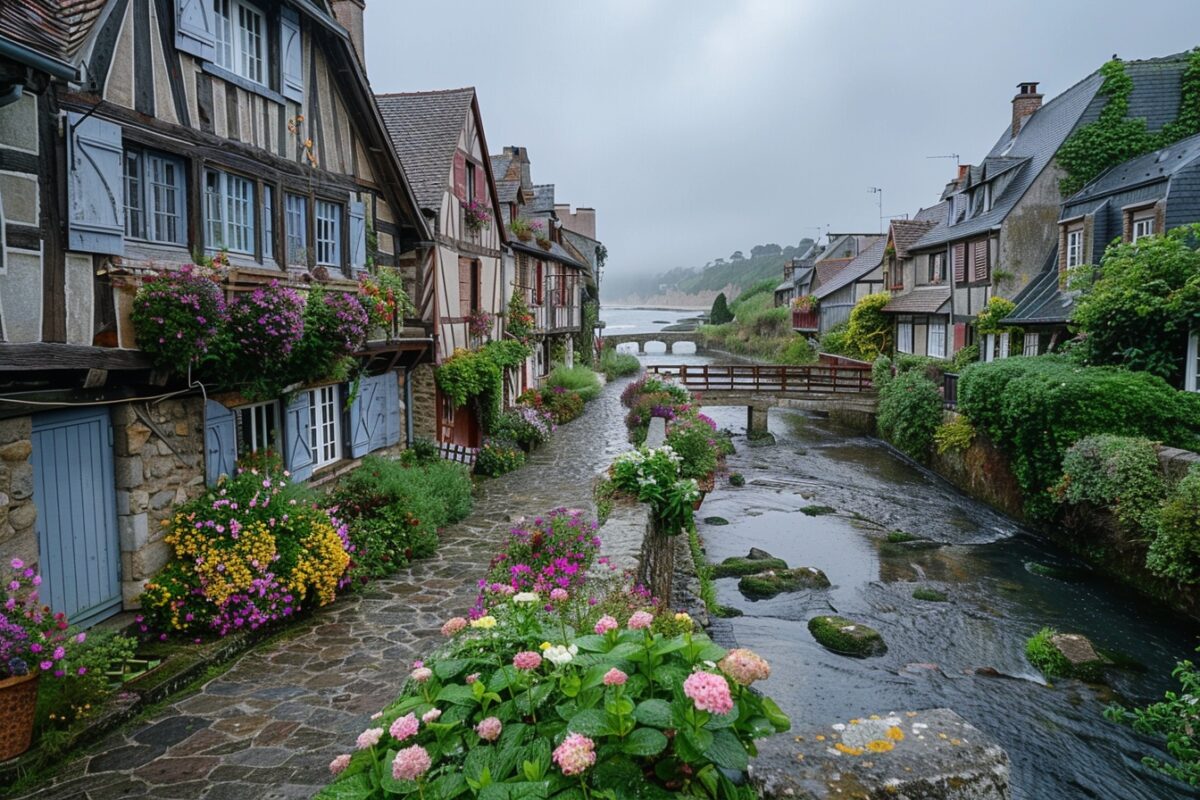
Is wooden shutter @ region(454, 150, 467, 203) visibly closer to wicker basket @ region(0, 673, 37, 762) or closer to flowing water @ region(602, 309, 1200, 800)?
flowing water @ region(602, 309, 1200, 800)

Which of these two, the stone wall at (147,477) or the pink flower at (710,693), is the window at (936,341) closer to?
the stone wall at (147,477)

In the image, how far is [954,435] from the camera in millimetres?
20391

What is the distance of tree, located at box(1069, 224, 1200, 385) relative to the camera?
14445 mm

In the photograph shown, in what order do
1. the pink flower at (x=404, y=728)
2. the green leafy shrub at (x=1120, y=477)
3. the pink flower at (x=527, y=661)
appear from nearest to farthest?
the pink flower at (x=404, y=728) < the pink flower at (x=527, y=661) < the green leafy shrub at (x=1120, y=477)

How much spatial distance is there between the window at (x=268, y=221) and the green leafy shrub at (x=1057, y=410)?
1384 centimetres

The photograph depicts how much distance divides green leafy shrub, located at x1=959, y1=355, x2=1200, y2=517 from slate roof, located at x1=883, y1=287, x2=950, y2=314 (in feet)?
34.6

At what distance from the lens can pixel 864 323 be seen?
3431 cm

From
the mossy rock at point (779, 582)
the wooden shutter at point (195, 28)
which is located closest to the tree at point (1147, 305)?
the mossy rock at point (779, 582)

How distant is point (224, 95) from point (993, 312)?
21603 millimetres

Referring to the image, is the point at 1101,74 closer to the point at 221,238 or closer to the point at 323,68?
the point at 323,68

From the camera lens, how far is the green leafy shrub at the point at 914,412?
2272cm

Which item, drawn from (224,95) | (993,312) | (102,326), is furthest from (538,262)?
(102,326)

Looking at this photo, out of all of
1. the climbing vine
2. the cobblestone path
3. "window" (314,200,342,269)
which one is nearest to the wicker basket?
the cobblestone path

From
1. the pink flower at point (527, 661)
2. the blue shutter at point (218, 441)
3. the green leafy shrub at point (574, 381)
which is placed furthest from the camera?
the green leafy shrub at point (574, 381)
